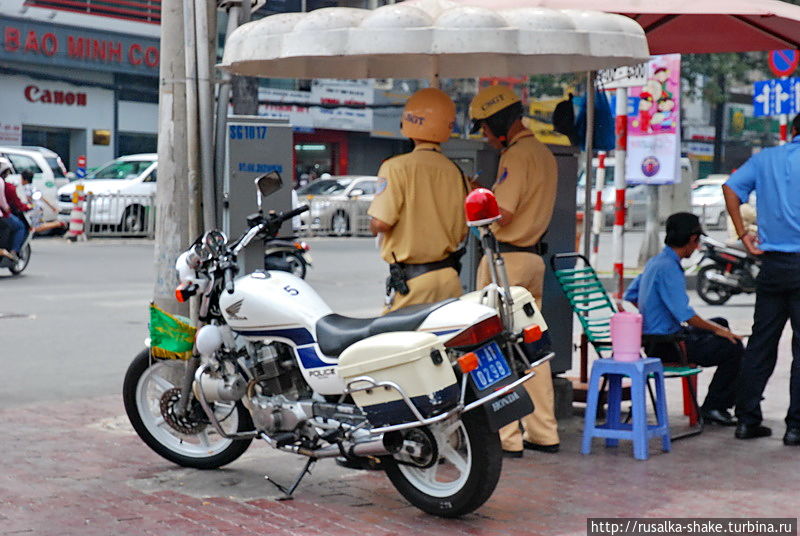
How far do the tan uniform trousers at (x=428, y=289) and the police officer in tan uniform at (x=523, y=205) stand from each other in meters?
0.40

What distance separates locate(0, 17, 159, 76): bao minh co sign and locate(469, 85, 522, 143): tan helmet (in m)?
29.1

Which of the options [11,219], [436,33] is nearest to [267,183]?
[436,33]

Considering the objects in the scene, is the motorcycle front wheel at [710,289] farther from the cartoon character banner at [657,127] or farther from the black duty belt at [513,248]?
the black duty belt at [513,248]

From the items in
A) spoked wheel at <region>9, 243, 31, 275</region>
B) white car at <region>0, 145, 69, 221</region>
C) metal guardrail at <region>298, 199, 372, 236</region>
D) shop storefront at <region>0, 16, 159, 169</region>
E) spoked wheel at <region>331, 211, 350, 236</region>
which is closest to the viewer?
spoked wheel at <region>9, 243, 31, 275</region>

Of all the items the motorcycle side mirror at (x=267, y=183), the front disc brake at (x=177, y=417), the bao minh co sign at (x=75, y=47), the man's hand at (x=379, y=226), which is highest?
the bao minh co sign at (x=75, y=47)

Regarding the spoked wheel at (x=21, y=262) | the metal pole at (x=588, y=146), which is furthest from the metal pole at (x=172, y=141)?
the spoked wheel at (x=21, y=262)

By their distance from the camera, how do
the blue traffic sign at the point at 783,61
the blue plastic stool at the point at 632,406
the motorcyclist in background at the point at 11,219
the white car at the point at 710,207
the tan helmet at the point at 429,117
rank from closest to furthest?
the tan helmet at the point at 429,117
the blue plastic stool at the point at 632,406
the blue traffic sign at the point at 783,61
the motorcyclist in background at the point at 11,219
the white car at the point at 710,207

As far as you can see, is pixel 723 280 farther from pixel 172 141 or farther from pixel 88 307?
pixel 172 141

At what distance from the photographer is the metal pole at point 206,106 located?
22.2 ft

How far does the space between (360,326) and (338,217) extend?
959 inches

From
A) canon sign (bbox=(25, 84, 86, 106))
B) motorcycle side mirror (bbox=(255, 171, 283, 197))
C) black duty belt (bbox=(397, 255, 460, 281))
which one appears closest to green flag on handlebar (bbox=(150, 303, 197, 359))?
motorcycle side mirror (bbox=(255, 171, 283, 197))

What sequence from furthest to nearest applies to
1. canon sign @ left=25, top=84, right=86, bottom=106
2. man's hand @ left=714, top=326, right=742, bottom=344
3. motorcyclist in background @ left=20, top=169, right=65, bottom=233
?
canon sign @ left=25, top=84, right=86, bottom=106, motorcyclist in background @ left=20, top=169, right=65, bottom=233, man's hand @ left=714, top=326, right=742, bottom=344

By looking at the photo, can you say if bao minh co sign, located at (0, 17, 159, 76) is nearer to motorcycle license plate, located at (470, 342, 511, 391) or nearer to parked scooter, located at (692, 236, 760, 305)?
parked scooter, located at (692, 236, 760, 305)

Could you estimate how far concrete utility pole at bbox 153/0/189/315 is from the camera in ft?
22.9
